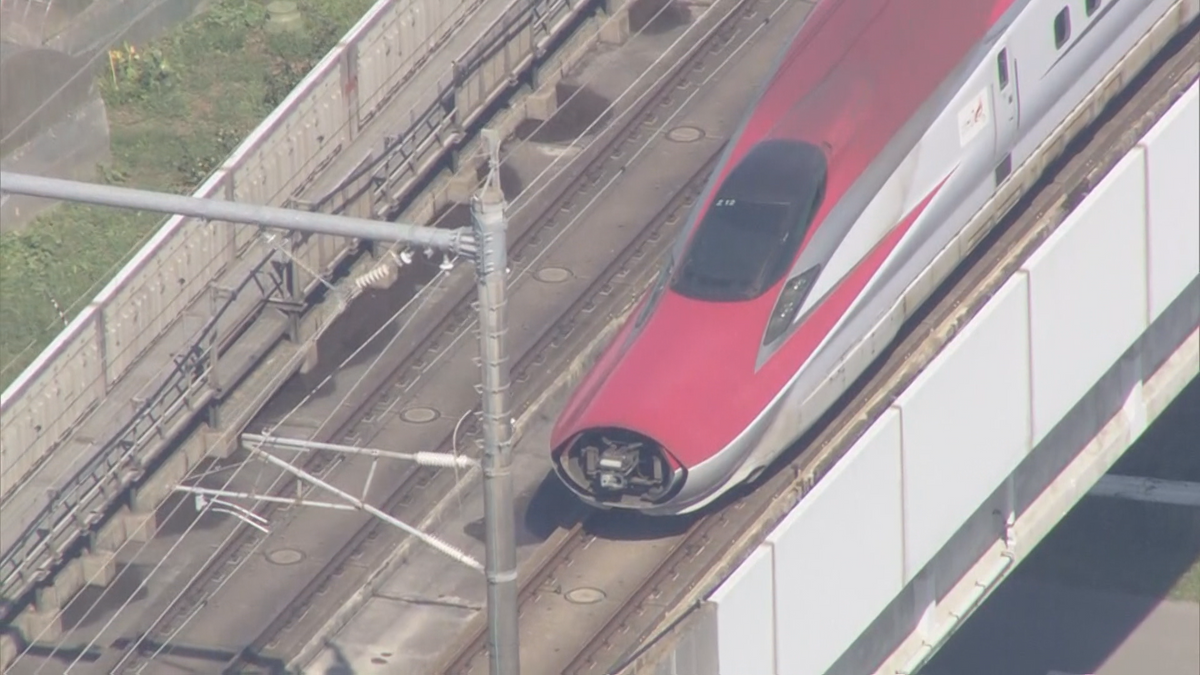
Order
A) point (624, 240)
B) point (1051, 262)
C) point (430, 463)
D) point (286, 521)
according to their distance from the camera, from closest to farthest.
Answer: point (430, 463) < point (1051, 262) < point (286, 521) < point (624, 240)

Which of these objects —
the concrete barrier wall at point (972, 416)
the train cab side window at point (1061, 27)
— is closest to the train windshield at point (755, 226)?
the concrete barrier wall at point (972, 416)

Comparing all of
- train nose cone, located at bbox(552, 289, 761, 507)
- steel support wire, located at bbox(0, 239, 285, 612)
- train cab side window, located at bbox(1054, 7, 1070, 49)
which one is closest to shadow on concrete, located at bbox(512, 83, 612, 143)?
steel support wire, located at bbox(0, 239, 285, 612)

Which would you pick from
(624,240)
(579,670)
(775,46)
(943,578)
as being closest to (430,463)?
(579,670)

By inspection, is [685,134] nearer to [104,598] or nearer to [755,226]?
[755,226]

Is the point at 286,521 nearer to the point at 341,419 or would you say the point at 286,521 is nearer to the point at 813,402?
the point at 341,419

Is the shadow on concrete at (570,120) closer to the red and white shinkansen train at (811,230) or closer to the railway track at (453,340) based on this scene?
the railway track at (453,340)

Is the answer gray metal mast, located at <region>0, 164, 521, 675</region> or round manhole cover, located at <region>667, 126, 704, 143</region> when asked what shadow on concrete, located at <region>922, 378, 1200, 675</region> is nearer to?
round manhole cover, located at <region>667, 126, 704, 143</region>
